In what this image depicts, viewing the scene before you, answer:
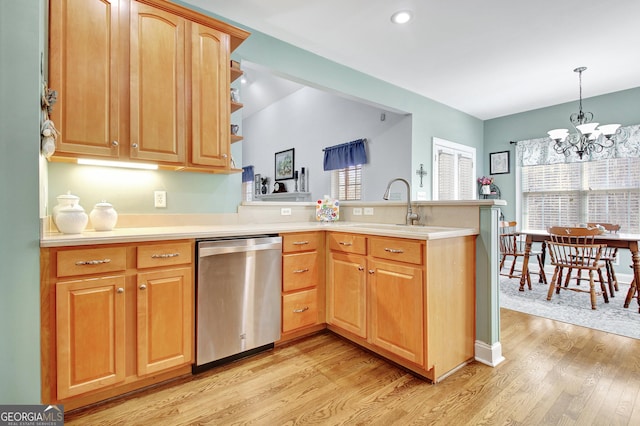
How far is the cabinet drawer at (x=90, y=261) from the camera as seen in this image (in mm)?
1523

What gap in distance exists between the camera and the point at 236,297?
2096 millimetres

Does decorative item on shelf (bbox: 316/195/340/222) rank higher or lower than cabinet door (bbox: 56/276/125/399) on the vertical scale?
higher

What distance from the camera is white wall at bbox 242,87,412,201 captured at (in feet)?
15.3

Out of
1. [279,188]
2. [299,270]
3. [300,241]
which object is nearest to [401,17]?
[300,241]

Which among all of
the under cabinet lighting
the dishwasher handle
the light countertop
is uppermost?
the under cabinet lighting

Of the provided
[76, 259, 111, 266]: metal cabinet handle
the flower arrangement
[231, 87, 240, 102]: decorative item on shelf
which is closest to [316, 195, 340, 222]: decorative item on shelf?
[231, 87, 240, 102]: decorative item on shelf

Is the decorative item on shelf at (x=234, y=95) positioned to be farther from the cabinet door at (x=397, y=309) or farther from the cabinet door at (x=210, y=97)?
the cabinet door at (x=397, y=309)

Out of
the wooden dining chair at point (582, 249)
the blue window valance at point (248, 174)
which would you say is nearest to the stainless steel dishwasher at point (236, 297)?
the wooden dining chair at point (582, 249)

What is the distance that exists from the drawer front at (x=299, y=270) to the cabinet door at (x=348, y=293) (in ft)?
0.46

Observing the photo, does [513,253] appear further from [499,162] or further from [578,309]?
[499,162]

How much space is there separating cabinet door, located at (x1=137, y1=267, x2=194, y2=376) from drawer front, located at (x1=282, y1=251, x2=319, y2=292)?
0.70 meters

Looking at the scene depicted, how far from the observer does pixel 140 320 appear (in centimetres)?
173

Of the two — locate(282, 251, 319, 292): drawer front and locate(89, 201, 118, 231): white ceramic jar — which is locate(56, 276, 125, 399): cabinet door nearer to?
locate(89, 201, 118, 231): white ceramic jar

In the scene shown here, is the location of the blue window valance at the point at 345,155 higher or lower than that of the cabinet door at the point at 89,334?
higher
